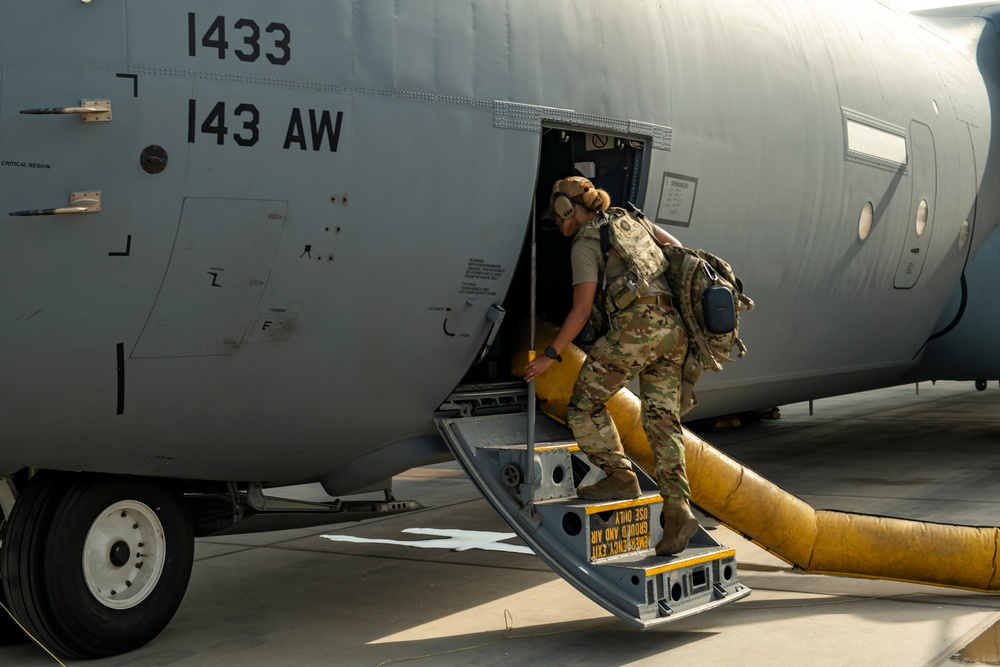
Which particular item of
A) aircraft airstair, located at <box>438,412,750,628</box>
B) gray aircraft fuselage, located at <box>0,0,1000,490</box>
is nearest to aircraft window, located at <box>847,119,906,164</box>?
gray aircraft fuselage, located at <box>0,0,1000,490</box>

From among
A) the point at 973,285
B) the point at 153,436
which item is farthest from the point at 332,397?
the point at 973,285

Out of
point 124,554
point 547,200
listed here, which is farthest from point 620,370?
point 124,554

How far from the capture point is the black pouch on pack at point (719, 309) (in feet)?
19.2

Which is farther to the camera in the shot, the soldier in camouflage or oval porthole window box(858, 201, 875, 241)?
oval porthole window box(858, 201, 875, 241)

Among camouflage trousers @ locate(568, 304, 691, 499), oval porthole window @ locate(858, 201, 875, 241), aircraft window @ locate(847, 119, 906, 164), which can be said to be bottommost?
camouflage trousers @ locate(568, 304, 691, 499)

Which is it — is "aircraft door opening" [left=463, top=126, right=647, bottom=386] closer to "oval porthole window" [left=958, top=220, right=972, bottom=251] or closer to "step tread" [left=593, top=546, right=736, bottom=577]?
"step tread" [left=593, top=546, right=736, bottom=577]

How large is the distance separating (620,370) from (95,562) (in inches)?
107

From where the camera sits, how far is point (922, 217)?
10.0 metres

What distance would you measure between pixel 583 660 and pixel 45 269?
9.77 ft

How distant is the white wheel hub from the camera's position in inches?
215

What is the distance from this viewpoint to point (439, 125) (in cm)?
564

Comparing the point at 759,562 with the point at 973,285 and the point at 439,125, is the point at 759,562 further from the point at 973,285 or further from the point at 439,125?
the point at 973,285

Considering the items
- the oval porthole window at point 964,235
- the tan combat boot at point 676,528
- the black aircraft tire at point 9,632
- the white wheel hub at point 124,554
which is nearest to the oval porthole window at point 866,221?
the oval porthole window at point 964,235

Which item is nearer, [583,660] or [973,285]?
[583,660]
